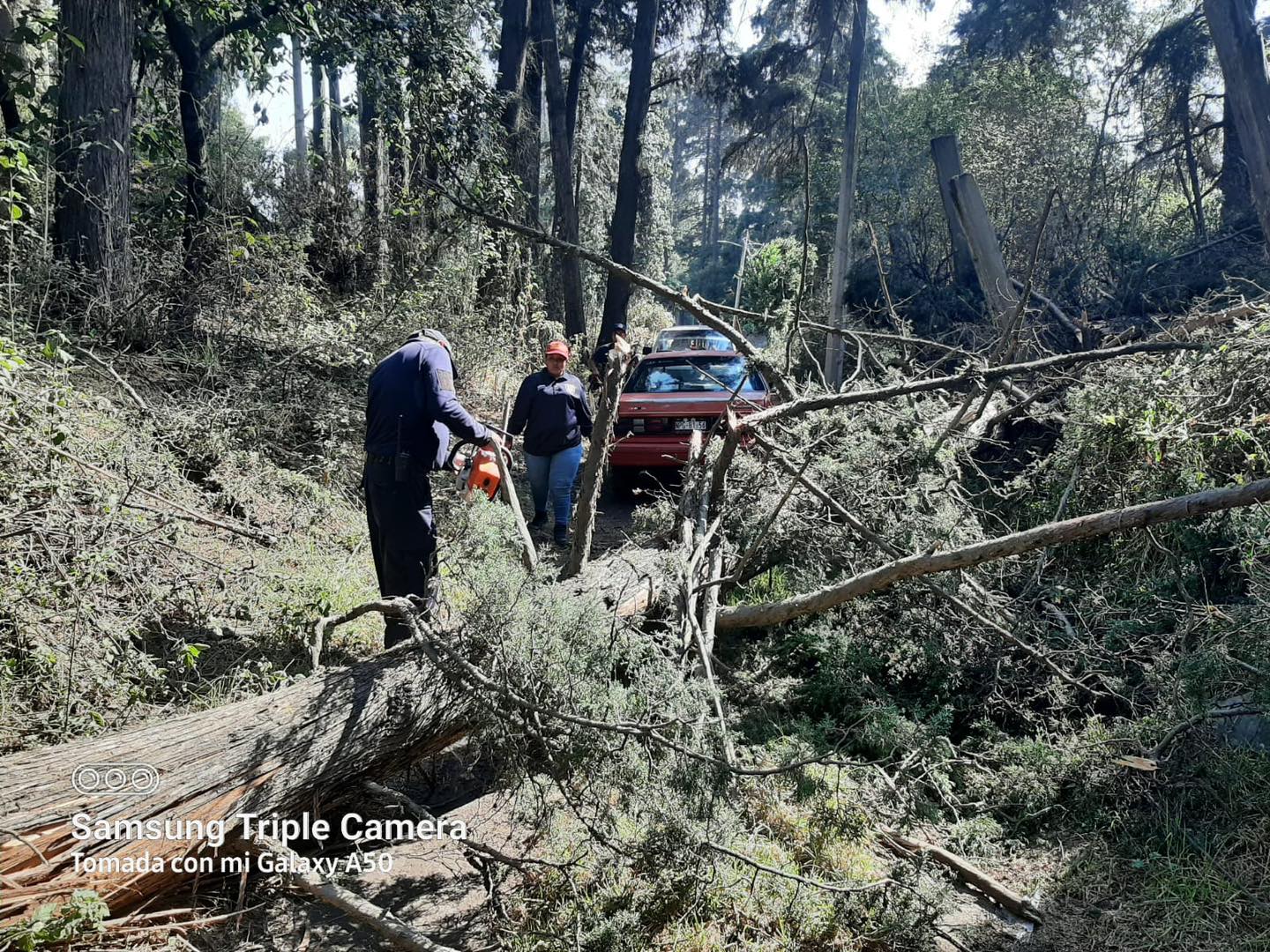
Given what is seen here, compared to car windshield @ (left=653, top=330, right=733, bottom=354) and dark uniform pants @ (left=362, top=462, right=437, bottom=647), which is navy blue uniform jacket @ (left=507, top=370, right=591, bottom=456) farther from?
car windshield @ (left=653, top=330, right=733, bottom=354)

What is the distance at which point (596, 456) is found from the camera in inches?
198

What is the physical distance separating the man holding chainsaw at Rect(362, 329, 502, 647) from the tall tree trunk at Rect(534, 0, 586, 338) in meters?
11.7

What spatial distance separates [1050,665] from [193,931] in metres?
4.19

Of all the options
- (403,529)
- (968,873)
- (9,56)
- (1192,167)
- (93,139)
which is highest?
(1192,167)

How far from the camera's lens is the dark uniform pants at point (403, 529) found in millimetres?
4781

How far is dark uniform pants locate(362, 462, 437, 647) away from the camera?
15.7 feet

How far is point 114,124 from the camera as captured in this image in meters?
7.18

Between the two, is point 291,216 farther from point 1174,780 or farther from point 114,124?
point 1174,780

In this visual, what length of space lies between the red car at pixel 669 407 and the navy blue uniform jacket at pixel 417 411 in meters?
3.83

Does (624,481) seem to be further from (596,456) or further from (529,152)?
(529,152)

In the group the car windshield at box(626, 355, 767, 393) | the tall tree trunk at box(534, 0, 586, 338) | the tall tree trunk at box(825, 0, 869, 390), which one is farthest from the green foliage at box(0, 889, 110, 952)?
the tall tree trunk at box(825, 0, 869, 390)

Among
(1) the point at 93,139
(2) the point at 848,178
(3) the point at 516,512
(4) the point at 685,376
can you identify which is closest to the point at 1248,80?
(4) the point at 685,376

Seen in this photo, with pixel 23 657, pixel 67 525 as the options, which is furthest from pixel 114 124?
pixel 23 657

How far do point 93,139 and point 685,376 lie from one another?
6012 mm
